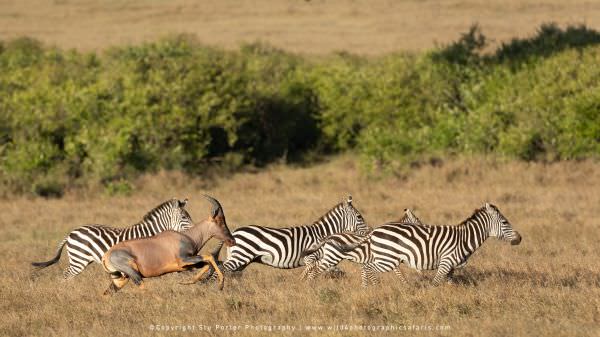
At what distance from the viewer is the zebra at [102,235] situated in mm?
13312

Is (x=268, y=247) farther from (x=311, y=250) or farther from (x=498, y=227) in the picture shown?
(x=498, y=227)

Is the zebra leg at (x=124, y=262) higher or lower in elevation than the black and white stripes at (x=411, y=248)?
higher

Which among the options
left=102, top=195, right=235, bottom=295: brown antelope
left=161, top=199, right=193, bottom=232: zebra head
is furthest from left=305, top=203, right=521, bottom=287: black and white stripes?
left=161, top=199, right=193, bottom=232: zebra head

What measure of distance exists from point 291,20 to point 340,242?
39.7 m

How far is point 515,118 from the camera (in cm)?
2783

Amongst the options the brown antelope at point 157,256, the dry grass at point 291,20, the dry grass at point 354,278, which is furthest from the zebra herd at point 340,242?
the dry grass at point 291,20

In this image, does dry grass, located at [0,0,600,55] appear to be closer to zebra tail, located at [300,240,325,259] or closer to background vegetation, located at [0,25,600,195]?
background vegetation, located at [0,25,600,195]

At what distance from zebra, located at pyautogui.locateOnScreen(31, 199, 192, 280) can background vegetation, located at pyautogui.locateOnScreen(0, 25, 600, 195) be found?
35.7 feet

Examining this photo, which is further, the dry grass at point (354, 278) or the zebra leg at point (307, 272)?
the zebra leg at point (307, 272)

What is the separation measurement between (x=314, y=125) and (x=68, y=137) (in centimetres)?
984

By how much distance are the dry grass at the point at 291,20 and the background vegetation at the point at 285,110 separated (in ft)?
34.3

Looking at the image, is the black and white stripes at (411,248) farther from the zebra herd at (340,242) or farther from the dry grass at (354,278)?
the dry grass at (354,278)

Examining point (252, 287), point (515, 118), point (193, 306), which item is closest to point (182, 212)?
point (252, 287)

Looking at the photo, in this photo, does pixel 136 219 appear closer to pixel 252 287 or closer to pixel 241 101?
pixel 252 287
